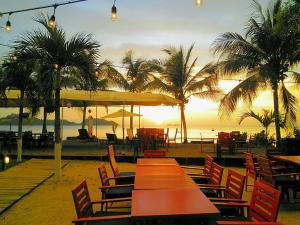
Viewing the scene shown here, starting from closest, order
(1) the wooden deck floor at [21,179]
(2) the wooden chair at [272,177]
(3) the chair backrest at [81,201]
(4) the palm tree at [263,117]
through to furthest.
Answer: (3) the chair backrest at [81,201]
(2) the wooden chair at [272,177]
(1) the wooden deck floor at [21,179]
(4) the palm tree at [263,117]

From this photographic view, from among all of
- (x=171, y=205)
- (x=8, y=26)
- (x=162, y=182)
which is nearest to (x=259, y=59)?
(x=8, y=26)

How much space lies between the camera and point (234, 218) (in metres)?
4.23

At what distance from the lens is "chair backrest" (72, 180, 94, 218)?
3.64m

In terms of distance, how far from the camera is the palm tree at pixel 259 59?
16547mm

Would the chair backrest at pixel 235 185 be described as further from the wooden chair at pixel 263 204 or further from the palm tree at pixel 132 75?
the palm tree at pixel 132 75

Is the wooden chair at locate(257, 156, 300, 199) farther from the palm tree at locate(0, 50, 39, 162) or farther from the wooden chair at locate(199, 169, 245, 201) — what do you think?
the palm tree at locate(0, 50, 39, 162)

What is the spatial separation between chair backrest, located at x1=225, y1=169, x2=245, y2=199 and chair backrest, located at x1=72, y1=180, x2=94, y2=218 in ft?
5.64

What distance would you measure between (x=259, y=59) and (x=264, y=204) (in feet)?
48.5

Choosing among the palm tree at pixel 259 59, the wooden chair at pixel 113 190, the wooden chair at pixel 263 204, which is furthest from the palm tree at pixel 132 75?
the wooden chair at pixel 263 204

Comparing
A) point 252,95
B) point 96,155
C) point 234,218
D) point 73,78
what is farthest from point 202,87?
point 234,218

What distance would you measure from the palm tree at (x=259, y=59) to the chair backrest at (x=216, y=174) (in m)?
11.2

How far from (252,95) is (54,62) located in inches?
423

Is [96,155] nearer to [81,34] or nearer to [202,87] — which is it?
[81,34]

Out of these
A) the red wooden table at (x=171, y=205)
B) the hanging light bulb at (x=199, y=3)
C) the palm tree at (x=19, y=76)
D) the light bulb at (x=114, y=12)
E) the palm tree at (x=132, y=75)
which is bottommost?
the red wooden table at (x=171, y=205)
